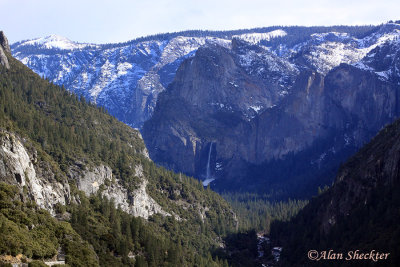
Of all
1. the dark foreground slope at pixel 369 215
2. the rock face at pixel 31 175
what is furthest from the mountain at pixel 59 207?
the dark foreground slope at pixel 369 215

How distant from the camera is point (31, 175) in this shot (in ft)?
455

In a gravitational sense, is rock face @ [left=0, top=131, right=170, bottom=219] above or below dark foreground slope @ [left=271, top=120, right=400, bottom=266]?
above

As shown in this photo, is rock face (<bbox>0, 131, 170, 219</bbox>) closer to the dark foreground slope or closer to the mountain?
the mountain

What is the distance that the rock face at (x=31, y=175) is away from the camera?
12788 cm

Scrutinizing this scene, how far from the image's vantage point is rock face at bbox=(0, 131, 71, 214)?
420 feet

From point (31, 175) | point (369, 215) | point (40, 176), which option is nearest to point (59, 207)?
point (40, 176)

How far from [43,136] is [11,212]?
70264 millimetres

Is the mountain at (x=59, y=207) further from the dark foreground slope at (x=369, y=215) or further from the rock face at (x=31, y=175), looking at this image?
the dark foreground slope at (x=369, y=215)

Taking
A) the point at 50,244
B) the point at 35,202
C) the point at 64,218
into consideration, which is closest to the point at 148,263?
the point at 64,218

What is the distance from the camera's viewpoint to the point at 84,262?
117 meters

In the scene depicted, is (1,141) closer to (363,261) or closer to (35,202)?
(35,202)

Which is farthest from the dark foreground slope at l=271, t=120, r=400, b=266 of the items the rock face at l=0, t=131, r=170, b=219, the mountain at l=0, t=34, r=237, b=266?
the rock face at l=0, t=131, r=170, b=219

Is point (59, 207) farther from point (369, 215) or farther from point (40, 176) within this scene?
point (369, 215)

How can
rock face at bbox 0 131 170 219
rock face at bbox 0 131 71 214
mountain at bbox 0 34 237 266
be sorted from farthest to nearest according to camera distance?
rock face at bbox 0 131 170 219 < rock face at bbox 0 131 71 214 < mountain at bbox 0 34 237 266
